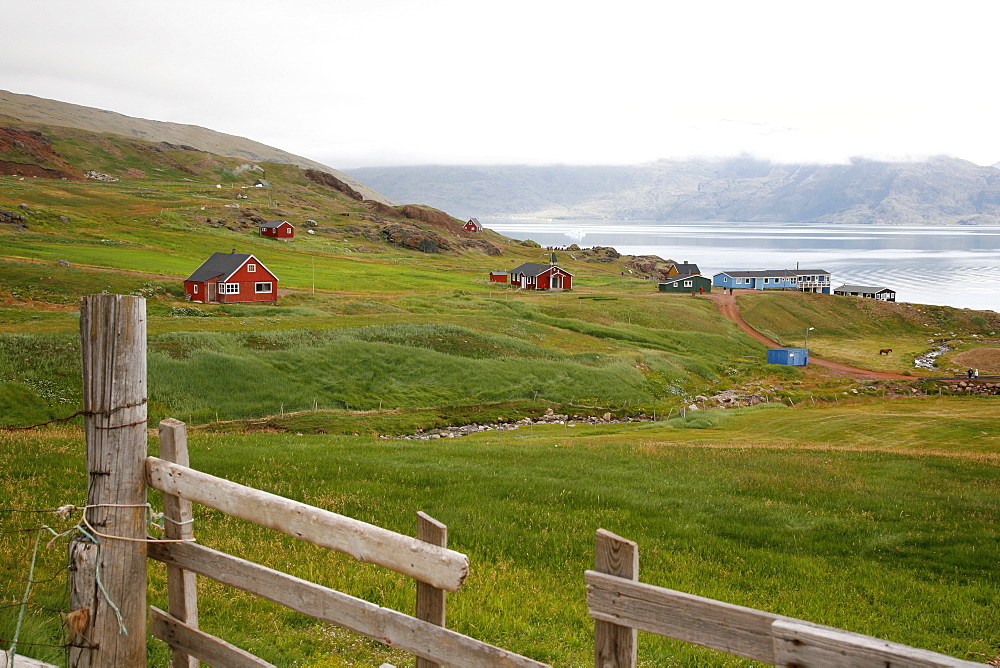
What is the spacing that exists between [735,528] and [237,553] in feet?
31.3

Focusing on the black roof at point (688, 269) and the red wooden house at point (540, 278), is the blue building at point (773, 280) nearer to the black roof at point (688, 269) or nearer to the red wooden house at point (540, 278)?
the black roof at point (688, 269)

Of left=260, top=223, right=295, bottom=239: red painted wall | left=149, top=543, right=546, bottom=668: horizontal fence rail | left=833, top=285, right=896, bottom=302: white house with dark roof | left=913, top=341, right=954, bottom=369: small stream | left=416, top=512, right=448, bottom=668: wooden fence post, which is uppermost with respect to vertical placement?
left=260, top=223, right=295, bottom=239: red painted wall

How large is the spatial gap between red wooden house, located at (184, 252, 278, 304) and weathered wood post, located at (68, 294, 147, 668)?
77.6 m

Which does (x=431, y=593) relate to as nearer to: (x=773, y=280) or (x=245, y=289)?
(x=245, y=289)

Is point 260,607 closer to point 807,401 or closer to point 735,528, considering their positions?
point 735,528

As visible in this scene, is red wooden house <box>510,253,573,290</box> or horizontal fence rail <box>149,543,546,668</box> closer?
horizontal fence rail <box>149,543,546,668</box>

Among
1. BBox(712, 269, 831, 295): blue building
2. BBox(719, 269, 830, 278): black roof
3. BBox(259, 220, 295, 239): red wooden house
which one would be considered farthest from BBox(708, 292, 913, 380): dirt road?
BBox(259, 220, 295, 239): red wooden house

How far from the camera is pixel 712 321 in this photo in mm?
107438

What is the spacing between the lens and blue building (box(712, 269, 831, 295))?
157 m

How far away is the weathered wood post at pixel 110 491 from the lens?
5902 mm

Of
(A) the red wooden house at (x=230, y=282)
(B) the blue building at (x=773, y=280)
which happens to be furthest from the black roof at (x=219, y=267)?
(B) the blue building at (x=773, y=280)

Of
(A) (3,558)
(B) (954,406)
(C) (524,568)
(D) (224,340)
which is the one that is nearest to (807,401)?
(B) (954,406)

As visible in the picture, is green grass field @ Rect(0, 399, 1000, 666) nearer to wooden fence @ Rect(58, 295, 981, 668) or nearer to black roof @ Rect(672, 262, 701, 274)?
wooden fence @ Rect(58, 295, 981, 668)

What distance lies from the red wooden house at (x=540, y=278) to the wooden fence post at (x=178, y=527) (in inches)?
4840
